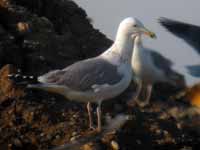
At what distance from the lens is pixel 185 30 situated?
876 centimetres

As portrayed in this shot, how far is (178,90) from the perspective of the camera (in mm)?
8367

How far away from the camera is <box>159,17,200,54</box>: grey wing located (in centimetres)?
866

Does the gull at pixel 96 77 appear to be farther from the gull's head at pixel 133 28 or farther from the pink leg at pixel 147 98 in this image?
the pink leg at pixel 147 98

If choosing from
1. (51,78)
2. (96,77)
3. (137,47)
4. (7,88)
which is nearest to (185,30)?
(137,47)

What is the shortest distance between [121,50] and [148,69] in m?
2.18

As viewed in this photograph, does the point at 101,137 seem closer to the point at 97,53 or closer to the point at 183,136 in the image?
the point at 183,136

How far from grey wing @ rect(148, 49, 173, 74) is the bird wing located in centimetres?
260

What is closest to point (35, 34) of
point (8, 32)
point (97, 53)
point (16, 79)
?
point (8, 32)

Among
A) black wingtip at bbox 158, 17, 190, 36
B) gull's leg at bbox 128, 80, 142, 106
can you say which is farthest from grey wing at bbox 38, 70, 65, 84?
black wingtip at bbox 158, 17, 190, 36

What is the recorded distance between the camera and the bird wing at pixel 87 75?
5.48m

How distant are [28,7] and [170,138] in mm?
2626

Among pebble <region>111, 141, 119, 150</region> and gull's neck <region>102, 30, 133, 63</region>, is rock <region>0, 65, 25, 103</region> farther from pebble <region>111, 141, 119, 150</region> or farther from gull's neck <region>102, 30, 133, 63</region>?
pebble <region>111, 141, 119, 150</region>

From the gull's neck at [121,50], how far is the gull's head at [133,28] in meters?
0.03

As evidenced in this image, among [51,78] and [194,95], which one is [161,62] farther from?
[51,78]
